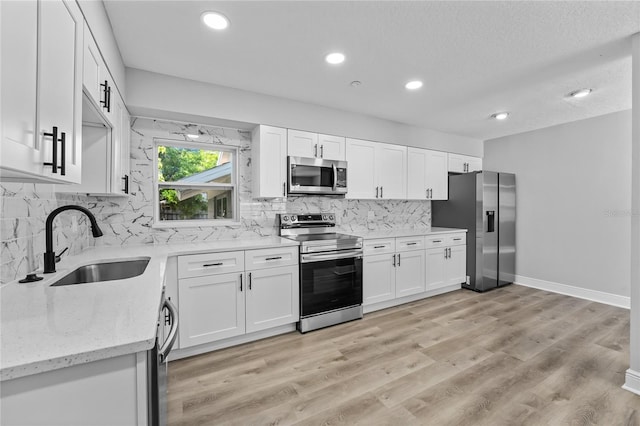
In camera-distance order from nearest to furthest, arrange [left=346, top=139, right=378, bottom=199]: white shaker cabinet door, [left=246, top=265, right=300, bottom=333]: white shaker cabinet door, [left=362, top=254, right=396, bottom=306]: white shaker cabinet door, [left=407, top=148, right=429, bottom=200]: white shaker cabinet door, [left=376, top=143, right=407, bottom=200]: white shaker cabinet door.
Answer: [left=246, top=265, right=300, bottom=333]: white shaker cabinet door → [left=362, top=254, right=396, bottom=306]: white shaker cabinet door → [left=346, top=139, right=378, bottom=199]: white shaker cabinet door → [left=376, top=143, right=407, bottom=200]: white shaker cabinet door → [left=407, top=148, right=429, bottom=200]: white shaker cabinet door

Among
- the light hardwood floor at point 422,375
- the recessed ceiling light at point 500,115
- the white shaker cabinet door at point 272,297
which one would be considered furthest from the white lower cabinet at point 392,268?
the recessed ceiling light at point 500,115

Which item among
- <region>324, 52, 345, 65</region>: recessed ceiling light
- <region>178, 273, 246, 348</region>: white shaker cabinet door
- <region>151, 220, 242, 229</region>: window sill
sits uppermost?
<region>324, 52, 345, 65</region>: recessed ceiling light

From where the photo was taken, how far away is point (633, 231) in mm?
2016

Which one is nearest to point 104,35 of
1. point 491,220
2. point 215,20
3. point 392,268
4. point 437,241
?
point 215,20

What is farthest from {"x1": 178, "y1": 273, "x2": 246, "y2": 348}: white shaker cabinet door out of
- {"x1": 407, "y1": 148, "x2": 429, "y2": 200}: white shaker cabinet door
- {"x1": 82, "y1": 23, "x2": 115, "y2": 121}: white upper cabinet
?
{"x1": 407, "y1": 148, "x2": 429, "y2": 200}: white shaker cabinet door

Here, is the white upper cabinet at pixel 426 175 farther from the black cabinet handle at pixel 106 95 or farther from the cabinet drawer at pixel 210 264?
the black cabinet handle at pixel 106 95

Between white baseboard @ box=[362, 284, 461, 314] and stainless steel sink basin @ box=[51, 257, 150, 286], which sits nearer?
stainless steel sink basin @ box=[51, 257, 150, 286]

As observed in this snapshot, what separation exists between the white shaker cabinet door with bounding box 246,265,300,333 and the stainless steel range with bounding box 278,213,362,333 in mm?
93

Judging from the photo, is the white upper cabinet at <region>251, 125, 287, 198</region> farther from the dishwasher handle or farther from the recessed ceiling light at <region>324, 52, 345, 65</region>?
the dishwasher handle

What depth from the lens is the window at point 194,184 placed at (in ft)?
9.73

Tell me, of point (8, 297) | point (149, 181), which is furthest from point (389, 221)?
point (8, 297)

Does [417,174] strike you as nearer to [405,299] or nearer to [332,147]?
[332,147]

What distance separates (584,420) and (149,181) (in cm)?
390

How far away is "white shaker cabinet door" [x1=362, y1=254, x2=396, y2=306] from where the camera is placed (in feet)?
11.1
